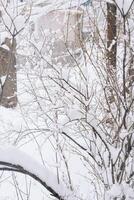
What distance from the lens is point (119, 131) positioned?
4730 mm

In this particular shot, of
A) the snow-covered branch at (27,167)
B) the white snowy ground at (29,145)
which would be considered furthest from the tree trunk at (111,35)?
the snow-covered branch at (27,167)

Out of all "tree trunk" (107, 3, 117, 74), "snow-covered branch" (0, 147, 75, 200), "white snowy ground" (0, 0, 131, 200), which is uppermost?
"tree trunk" (107, 3, 117, 74)

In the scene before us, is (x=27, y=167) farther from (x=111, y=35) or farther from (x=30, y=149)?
(x=30, y=149)

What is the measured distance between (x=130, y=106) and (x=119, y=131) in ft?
1.00

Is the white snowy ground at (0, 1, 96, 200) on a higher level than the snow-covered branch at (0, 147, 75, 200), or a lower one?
lower

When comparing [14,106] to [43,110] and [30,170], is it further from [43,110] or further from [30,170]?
[30,170]

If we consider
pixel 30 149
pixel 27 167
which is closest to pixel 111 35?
pixel 30 149

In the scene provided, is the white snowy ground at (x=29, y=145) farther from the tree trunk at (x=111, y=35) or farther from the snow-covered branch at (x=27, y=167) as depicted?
the snow-covered branch at (x=27, y=167)

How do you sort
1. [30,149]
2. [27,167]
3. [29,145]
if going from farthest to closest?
[29,145] → [30,149] → [27,167]

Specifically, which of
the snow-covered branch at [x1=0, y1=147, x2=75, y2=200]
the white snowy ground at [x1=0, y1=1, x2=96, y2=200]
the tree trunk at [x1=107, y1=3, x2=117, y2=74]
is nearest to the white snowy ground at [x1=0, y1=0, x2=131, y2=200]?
the white snowy ground at [x1=0, y1=1, x2=96, y2=200]

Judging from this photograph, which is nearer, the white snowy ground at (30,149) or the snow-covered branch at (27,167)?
the snow-covered branch at (27,167)

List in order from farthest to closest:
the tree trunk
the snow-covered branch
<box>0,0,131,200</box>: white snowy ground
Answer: <box>0,0,131,200</box>: white snowy ground
the tree trunk
the snow-covered branch

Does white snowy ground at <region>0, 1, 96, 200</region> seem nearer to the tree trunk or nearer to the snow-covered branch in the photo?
the tree trunk

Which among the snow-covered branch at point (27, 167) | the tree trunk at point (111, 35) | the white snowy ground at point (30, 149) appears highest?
the tree trunk at point (111, 35)
